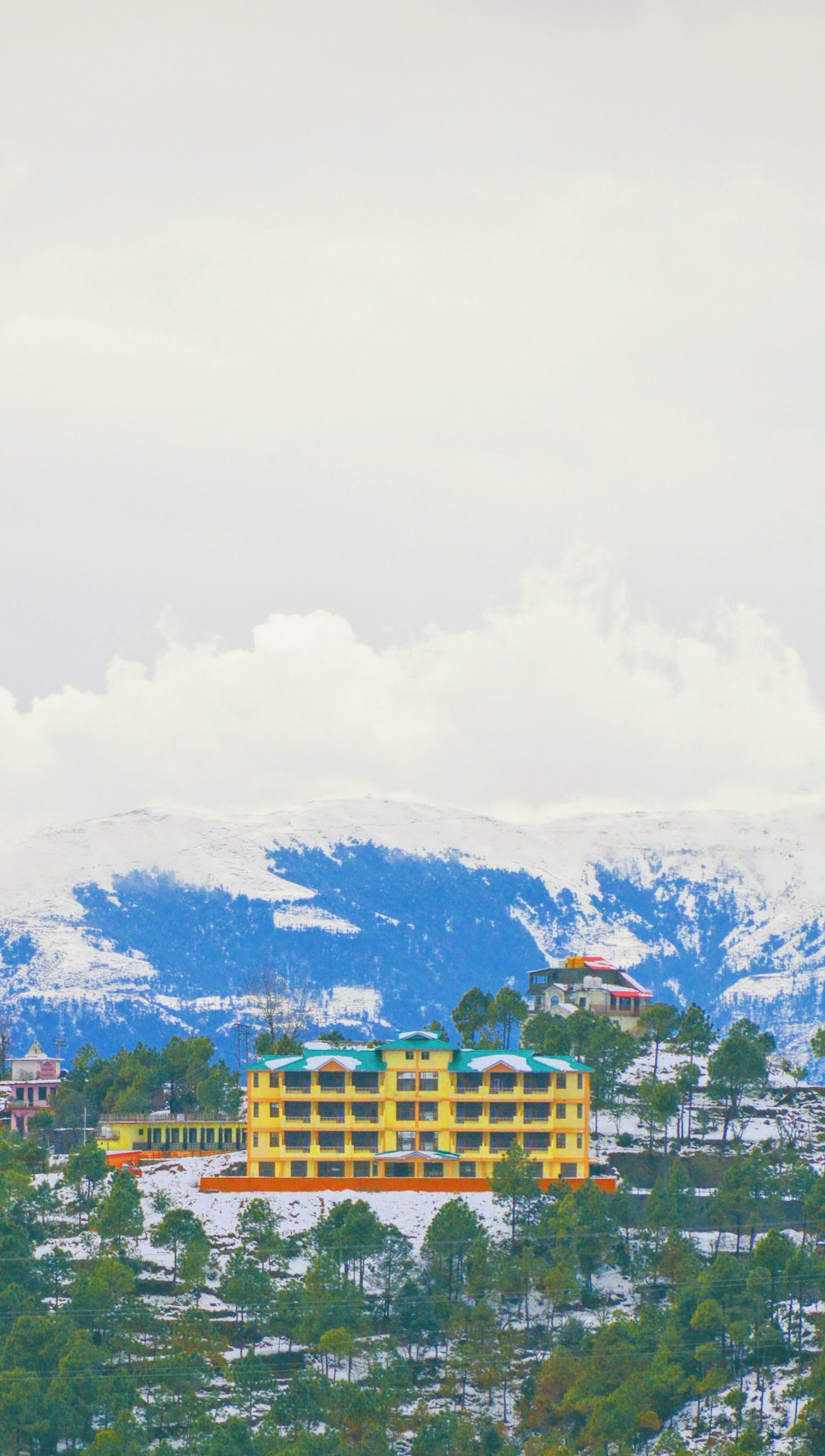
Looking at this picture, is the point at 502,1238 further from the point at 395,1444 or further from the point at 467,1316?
the point at 395,1444

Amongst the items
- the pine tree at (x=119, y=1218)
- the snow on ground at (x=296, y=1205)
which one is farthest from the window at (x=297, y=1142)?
the pine tree at (x=119, y=1218)

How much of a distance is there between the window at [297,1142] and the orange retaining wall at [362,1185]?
6.52 metres

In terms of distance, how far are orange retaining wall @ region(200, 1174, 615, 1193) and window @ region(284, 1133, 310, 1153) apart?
6.52 m

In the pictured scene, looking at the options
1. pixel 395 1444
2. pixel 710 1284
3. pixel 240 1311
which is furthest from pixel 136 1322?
pixel 710 1284

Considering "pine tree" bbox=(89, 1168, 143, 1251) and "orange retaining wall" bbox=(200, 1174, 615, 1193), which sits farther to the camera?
"orange retaining wall" bbox=(200, 1174, 615, 1193)

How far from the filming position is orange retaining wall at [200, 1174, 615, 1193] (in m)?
191

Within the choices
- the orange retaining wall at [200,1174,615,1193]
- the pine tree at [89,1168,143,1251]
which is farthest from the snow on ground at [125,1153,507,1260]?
the pine tree at [89,1168,143,1251]

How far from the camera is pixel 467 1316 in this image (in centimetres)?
16350

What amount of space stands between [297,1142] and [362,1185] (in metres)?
9.90

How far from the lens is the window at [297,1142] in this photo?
19938 centimetres

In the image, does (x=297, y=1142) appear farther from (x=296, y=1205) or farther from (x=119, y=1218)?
(x=119, y=1218)

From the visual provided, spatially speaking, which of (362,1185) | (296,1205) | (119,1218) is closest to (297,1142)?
(362,1185)

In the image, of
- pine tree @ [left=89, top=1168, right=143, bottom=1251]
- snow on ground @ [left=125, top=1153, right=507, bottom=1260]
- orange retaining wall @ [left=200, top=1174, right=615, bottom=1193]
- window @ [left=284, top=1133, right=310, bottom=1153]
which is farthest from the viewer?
window @ [left=284, top=1133, right=310, bottom=1153]

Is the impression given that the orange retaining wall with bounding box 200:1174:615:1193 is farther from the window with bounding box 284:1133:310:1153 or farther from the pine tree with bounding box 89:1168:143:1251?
the pine tree with bounding box 89:1168:143:1251
